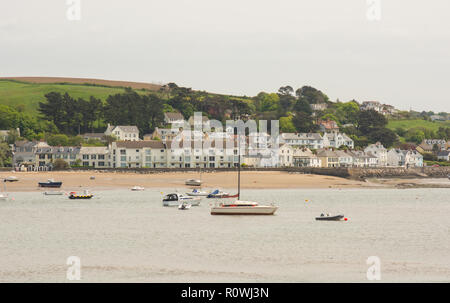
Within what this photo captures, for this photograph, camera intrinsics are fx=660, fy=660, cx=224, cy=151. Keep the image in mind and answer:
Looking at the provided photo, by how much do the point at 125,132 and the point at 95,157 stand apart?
24.6 meters

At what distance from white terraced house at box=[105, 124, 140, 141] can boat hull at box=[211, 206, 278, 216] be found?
8965 centimetres

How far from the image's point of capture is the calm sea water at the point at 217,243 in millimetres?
29172

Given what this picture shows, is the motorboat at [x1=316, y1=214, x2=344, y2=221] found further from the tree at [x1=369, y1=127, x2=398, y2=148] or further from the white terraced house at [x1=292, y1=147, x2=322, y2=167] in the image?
the tree at [x1=369, y1=127, x2=398, y2=148]

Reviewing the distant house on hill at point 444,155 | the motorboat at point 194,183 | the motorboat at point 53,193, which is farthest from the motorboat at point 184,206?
the distant house on hill at point 444,155

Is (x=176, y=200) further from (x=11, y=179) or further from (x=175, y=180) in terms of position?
(x=11, y=179)

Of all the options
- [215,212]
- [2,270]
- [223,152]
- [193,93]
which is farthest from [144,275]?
[193,93]

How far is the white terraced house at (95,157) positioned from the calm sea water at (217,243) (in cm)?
5107

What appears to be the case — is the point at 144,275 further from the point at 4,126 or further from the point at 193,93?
the point at 193,93

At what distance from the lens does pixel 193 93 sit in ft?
583

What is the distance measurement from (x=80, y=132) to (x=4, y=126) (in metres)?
17.4

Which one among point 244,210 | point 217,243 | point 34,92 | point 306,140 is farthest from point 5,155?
point 217,243

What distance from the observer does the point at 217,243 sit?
37812 millimetres

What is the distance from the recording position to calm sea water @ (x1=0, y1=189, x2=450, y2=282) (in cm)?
2917

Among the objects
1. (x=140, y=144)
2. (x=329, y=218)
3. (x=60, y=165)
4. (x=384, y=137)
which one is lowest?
(x=329, y=218)
